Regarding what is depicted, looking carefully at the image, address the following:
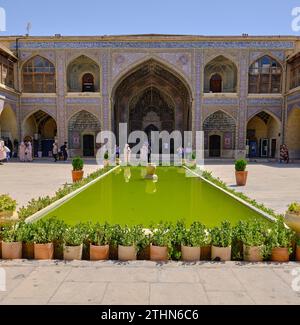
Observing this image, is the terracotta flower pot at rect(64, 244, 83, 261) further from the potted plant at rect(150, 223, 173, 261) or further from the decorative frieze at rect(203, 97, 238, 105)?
the decorative frieze at rect(203, 97, 238, 105)

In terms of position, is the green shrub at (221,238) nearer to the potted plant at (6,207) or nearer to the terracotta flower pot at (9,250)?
the terracotta flower pot at (9,250)

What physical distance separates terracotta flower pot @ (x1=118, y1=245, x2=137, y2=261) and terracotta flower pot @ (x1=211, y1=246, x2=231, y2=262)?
987mm

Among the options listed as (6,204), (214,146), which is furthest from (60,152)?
(6,204)

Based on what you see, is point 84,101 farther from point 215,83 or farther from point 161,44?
point 215,83

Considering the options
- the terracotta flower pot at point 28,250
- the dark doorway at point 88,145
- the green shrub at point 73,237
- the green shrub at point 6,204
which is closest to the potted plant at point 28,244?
the terracotta flower pot at point 28,250

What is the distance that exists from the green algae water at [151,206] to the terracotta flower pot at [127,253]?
93cm

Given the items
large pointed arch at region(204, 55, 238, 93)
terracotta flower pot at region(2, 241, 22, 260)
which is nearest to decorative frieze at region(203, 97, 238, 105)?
large pointed arch at region(204, 55, 238, 93)

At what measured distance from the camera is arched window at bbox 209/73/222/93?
2400cm

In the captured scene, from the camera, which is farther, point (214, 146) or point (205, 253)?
point (214, 146)

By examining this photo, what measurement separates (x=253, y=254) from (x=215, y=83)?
72.0 ft

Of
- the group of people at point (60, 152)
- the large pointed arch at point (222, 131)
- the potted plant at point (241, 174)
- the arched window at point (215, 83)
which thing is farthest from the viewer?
the arched window at point (215, 83)

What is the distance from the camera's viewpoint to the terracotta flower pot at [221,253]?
3816 millimetres

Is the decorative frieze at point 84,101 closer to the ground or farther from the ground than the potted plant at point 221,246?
farther from the ground

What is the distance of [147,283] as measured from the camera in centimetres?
319
